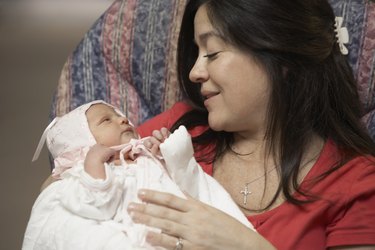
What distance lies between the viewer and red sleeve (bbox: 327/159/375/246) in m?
1.40

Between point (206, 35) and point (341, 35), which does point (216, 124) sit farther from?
point (341, 35)

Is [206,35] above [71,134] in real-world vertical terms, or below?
above

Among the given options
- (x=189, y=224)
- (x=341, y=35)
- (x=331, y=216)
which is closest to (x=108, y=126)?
(x=189, y=224)

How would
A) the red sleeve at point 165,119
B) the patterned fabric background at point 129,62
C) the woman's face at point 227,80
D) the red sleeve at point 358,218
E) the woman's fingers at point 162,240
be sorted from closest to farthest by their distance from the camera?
the woman's fingers at point 162,240 < the red sleeve at point 358,218 < the woman's face at point 227,80 < the red sleeve at point 165,119 < the patterned fabric background at point 129,62

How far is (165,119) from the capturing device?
181 centimetres

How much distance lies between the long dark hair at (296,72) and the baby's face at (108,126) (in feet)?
1.02

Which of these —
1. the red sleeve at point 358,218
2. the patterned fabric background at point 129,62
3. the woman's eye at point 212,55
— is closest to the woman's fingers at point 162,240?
the red sleeve at point 358,218

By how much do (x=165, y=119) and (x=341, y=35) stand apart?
0.61m

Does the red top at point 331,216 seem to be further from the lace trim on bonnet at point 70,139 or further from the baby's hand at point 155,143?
the lace trim on bonnet at point 70,139

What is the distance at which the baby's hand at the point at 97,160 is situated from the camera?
4.36 feet

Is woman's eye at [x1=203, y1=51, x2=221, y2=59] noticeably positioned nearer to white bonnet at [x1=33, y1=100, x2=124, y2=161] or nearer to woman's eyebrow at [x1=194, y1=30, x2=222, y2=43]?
woman's eyebrow at [x1=194, y1=30, x2=222, y2=43]

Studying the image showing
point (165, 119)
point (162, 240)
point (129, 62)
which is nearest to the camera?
point (162, 240)

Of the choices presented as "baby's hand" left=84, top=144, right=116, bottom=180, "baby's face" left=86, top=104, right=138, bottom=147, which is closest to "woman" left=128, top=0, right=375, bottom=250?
"baby's hand" left=84, top=144, right=116, bottom=180

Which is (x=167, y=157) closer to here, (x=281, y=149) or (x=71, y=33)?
(x=281, y=149)
